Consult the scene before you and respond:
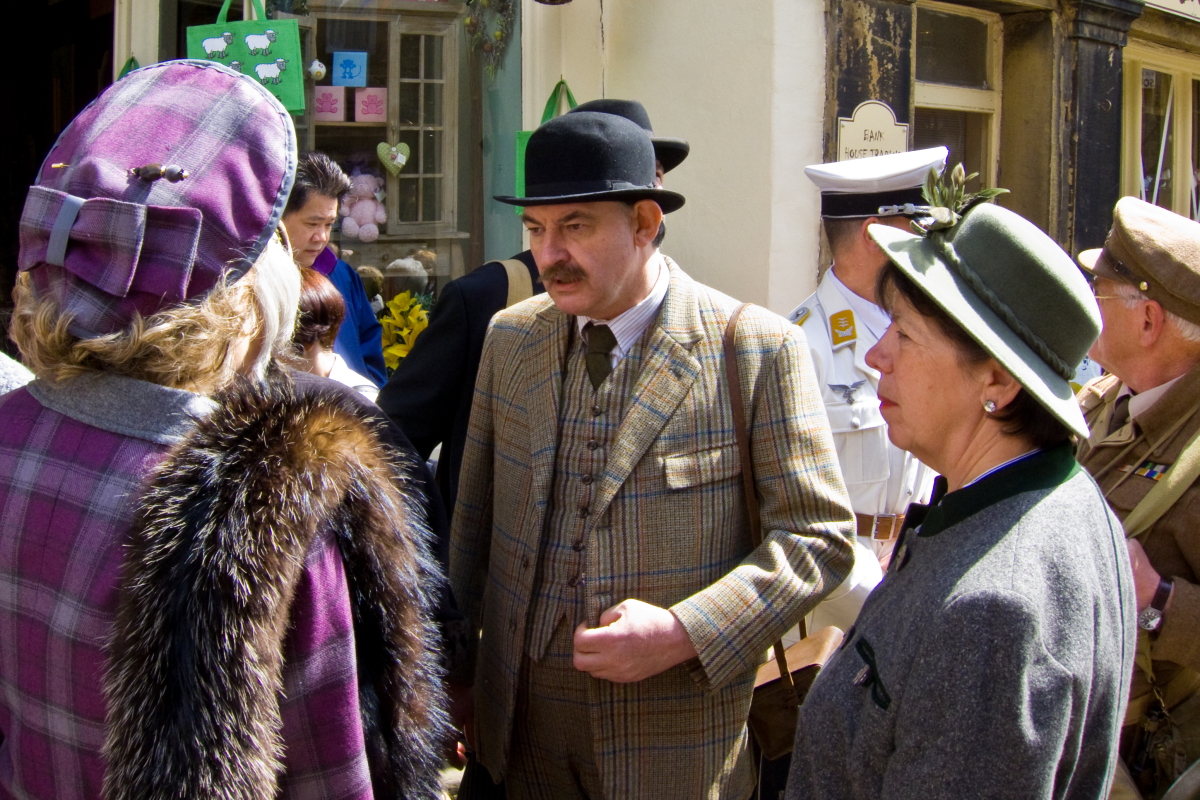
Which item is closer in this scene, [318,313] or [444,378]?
[444,378]

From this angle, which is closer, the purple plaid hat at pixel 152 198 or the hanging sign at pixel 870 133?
the purple plaid hat at pixel 152 198

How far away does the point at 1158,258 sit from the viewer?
2.20 meters

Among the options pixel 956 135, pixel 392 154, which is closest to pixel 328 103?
pixel 392 154

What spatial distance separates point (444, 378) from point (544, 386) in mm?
716

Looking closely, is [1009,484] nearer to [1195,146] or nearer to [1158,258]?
[1158,258]

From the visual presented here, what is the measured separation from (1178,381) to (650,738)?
4.72ft

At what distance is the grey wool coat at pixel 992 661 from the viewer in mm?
1206

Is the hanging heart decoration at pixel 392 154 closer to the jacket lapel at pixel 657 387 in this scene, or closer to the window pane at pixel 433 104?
the window pane at pixel 433 104

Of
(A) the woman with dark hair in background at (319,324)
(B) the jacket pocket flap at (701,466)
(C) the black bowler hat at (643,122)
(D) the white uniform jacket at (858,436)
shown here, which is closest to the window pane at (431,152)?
(C) the black bowler hat at (643,122)

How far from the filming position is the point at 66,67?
222 inches

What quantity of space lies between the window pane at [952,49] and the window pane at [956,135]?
161 mm

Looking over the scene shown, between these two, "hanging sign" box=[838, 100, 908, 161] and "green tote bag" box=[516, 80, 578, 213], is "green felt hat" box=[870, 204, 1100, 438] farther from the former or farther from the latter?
"green tote bag" box=[516, 80, 578, 213]

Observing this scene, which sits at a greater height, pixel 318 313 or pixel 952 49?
pixel 952 49

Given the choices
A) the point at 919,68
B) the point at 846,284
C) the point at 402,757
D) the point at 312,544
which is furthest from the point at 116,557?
the point at 919,68
